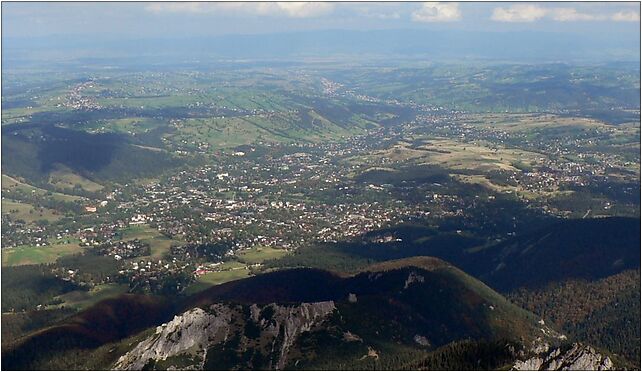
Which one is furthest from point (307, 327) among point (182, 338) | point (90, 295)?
point (90, 295)

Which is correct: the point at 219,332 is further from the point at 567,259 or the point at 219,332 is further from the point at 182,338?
the point at 567,259

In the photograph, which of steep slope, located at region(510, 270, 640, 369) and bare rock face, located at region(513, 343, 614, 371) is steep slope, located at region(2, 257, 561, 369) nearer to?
bare rock face, located at region(513, 343, 614, 371)

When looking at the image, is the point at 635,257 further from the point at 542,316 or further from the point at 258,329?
the point at 258,329

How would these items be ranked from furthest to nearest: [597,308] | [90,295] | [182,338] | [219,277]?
[219,277], [90,295], [597,308], [182,338]

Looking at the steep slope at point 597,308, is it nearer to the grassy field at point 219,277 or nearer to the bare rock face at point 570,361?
the bare rock face at point 570,361

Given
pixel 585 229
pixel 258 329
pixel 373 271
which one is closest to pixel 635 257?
pixel 585 229

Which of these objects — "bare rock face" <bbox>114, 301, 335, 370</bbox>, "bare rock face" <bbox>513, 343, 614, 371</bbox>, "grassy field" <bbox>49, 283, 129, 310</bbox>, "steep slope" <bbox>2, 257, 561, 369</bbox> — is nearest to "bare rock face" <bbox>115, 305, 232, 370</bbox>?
"bare rock face" <bbox>114, 301, 335, 370</bbox>
